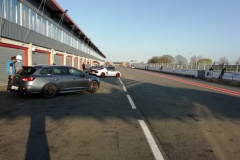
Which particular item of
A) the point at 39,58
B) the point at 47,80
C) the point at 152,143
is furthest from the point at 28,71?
the point at 39,58

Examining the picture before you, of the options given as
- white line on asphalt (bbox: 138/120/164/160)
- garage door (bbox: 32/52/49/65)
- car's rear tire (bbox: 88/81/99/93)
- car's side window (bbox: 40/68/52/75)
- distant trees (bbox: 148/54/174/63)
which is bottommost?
white line on asphalt (bbox: 138/120/164/160)

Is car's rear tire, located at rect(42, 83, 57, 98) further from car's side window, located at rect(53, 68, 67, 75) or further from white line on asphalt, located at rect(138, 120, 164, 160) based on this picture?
white line on asphalt, located at rect(138, 120, 164, 160)

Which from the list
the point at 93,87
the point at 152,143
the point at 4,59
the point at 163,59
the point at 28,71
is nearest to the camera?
the point at 152,143

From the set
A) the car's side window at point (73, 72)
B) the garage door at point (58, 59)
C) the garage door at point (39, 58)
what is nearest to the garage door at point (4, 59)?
the garage door at point (39, 58)

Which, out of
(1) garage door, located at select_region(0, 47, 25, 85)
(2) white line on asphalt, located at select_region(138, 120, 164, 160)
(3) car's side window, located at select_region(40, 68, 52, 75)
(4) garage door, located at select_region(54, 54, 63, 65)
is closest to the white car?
(4) garage door, located at select_region(54, 54, 63, 65)

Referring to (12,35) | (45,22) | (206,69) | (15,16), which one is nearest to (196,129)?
(12,35)

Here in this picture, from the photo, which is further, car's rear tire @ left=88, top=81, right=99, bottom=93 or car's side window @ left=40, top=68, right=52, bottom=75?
car's rear tire @ left=88, top=81, right=99, bottom=93

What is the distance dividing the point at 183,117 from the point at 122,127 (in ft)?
7.44

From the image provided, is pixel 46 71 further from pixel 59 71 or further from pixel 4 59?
pixel 4 59

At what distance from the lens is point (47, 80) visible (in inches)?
420

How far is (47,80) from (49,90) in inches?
17.7

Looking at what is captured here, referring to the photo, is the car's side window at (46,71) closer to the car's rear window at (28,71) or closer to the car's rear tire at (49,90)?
the car's rear window at (28,71)

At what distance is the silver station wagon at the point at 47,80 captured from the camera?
1021cm

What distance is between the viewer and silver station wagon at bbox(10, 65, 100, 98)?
33.5ft
